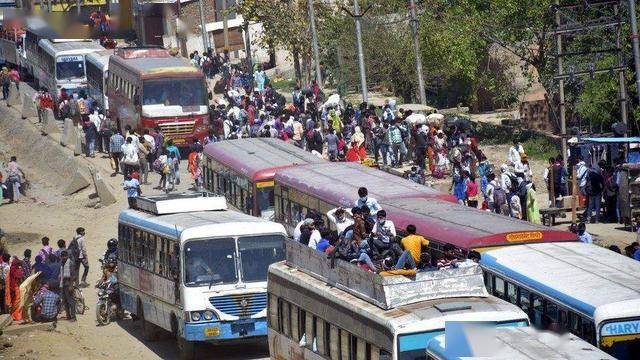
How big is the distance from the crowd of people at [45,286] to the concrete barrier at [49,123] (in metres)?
24.5

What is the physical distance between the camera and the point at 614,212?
31.3m

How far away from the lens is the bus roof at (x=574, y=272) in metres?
17.1

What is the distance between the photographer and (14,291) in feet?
100

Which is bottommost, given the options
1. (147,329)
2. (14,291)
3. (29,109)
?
(147,329)

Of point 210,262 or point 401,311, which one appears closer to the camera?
point 401,311

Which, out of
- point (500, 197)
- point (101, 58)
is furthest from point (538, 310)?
point (101, 58)

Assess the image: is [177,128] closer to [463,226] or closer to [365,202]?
[365,202]

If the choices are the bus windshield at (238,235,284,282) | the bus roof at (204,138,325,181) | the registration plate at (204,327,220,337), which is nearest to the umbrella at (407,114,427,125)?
the bus roof at (204,138,325,181)

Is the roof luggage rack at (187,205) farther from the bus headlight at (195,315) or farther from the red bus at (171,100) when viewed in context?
the red bus at (171,100)

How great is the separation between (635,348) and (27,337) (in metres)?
14.8

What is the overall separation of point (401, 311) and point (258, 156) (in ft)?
56.0

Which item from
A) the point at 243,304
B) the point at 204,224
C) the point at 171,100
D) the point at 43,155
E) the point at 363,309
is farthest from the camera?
the point at 43,155

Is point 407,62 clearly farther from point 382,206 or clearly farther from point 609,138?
point 382,206

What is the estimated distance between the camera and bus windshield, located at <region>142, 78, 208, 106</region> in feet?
154
